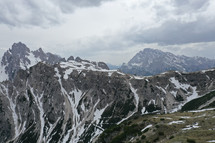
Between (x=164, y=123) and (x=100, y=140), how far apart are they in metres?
23.8

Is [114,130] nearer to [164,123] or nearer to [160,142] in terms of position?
[164,123]

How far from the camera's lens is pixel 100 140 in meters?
66.1

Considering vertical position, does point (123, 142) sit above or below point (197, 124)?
below

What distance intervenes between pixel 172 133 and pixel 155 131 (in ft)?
14.0

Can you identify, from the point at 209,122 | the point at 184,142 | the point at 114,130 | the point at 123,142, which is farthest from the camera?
the point at 114,130

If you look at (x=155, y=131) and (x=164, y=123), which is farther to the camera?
(x=164, y=123)

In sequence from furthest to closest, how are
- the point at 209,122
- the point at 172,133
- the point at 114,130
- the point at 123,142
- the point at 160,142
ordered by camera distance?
the point at 114,130 → the point at 123,142 → the point at 209,122 → the point at 172,133 → the point at 160,142

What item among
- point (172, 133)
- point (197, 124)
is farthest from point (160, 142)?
point (197, 124)

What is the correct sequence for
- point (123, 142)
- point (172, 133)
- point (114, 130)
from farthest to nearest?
point (114, 130), point (123, 142), point (172, 133)

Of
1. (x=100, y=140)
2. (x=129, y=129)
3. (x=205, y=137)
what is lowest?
(x=100, y=140)

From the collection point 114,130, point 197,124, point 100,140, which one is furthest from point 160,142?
point 100,140

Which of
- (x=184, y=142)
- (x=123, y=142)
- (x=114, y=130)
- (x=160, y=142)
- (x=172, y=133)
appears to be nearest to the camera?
(x=184, y=142)

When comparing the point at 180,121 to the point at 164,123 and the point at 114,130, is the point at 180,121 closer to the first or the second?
the point at 164,123

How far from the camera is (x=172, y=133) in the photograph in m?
45.8
